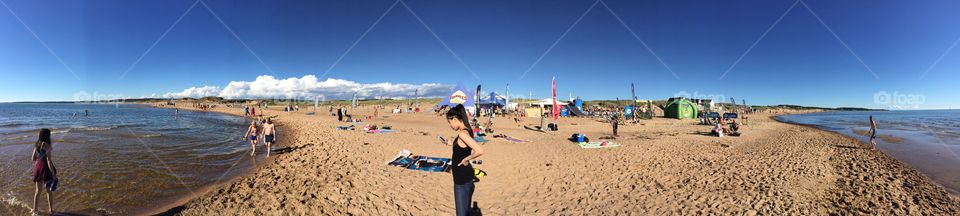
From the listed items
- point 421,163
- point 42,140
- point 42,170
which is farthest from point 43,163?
point 421,163

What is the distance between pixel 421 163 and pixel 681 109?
35.7 metres

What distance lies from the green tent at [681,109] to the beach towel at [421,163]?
114 feet

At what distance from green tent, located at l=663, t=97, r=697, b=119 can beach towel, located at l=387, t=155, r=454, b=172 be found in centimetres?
3477

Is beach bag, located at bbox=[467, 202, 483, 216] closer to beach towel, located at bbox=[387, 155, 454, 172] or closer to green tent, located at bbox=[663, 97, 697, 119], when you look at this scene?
beach towel, located at bbox=[387, 155, 454, 172]

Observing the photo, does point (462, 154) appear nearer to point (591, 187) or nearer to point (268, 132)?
point (591, 187)

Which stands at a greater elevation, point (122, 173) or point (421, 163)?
point (421, 163)

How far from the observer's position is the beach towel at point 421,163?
7785 mm

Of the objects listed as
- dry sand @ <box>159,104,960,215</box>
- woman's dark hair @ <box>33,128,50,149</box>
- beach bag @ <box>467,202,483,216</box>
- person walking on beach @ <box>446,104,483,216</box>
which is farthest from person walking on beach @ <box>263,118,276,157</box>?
person walking on beach @ <box>446,104,483,216</box>

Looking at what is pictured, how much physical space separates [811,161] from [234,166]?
Answer: 15.8m

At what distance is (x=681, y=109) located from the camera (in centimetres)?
3634

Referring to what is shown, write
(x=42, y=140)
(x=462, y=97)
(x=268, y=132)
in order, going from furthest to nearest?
(x=462, y=97), (x=268, y=132), (x=42, y=140)

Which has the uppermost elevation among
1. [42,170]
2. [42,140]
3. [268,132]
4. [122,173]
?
[42,140]

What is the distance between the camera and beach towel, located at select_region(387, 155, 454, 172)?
307 inches

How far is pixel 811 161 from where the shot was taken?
396 inches
